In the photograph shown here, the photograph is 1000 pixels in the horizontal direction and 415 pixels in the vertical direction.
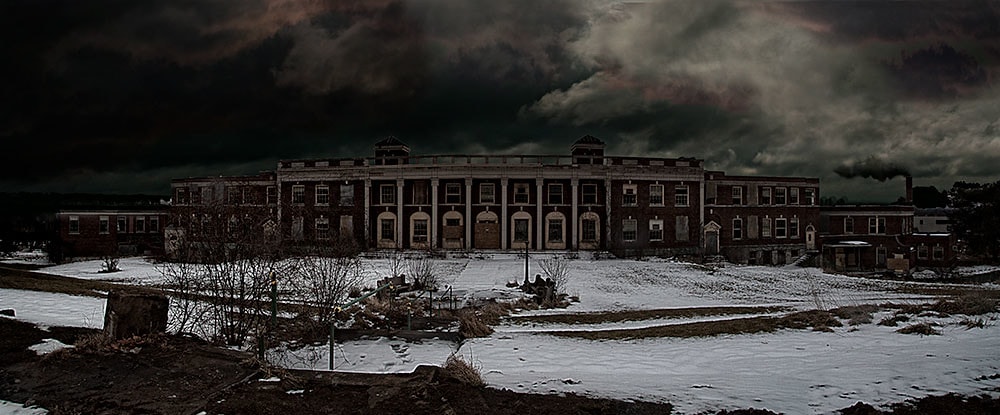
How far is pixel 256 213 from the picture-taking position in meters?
11.8

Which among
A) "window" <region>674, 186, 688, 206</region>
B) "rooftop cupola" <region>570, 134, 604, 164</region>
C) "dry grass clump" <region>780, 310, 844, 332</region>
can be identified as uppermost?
"rooftop cupola" <region>570, 134, 604, 164</region>

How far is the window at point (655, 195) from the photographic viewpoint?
147 ft

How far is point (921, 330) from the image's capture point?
12625 mm

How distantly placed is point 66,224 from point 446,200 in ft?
120

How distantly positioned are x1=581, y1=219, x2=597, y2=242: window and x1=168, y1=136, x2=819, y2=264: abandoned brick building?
81 millimetres

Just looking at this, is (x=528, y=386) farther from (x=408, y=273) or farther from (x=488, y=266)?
(x=488, y=266)

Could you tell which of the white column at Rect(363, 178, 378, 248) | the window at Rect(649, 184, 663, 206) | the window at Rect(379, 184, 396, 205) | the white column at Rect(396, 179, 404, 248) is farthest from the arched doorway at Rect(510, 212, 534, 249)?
the white column at Rect(363, 178, 378, 248)

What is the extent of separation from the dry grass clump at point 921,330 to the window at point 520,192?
31289mm

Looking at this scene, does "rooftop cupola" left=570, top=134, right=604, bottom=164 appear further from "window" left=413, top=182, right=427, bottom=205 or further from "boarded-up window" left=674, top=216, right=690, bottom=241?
"window" left=413, top=182, right=427, bottom=205

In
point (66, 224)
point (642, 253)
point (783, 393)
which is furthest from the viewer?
point (66, 224)

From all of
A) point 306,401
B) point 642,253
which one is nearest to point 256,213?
point 306,401

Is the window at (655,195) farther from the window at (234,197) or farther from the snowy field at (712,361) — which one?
the window at (234,197)

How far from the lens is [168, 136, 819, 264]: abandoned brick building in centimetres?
4266

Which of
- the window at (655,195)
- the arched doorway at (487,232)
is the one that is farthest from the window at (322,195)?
the window at (655,195)
